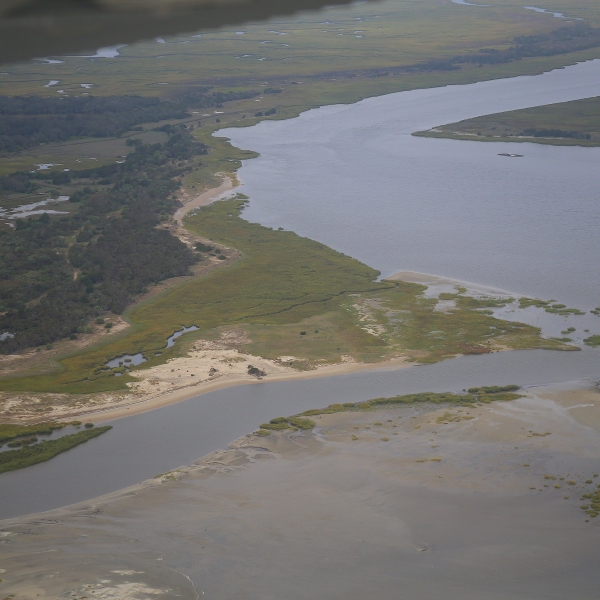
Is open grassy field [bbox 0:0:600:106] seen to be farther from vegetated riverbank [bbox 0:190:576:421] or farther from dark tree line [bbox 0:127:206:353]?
vegetated riverbank [bbox 0:190:576:421]

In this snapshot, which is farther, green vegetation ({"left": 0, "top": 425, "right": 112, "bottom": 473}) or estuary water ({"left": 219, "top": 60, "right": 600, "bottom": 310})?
estuary water ({"left": 219, "top": 60, "right": 600, "bottom": 310})

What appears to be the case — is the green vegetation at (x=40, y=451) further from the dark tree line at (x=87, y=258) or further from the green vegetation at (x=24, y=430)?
the dark tree line at (x=87, y=258)

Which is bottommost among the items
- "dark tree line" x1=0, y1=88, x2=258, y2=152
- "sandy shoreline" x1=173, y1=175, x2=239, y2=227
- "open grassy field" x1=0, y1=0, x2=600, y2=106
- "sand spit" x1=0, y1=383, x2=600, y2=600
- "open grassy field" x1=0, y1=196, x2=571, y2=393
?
"sand spit" x1=0, y1=383, x2=600, y2=600

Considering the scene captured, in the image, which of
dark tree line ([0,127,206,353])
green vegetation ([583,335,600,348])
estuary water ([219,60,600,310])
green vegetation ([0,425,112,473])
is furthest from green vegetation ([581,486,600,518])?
dark tree line ([0,127,206,353])

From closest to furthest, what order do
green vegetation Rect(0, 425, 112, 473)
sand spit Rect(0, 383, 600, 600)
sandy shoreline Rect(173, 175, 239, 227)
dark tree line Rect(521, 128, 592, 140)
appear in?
sand spit Rect(0, 383, 600, 600), green vegetation Rect(0, 425, 112, 473), sandy shoreline Rect(173, 175, 239, 227), dark tree line Rect(521, 128, 592, 140)

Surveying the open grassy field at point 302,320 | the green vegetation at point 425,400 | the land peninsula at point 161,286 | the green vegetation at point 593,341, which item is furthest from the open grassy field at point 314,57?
the green vegetation at point 425,400

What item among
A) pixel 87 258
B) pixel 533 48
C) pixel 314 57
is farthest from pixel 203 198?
pixel 533 48

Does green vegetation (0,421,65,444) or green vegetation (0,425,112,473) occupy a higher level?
green vegetation (0,421,65,444)

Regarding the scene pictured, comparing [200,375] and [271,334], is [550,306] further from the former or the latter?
[200,375]
